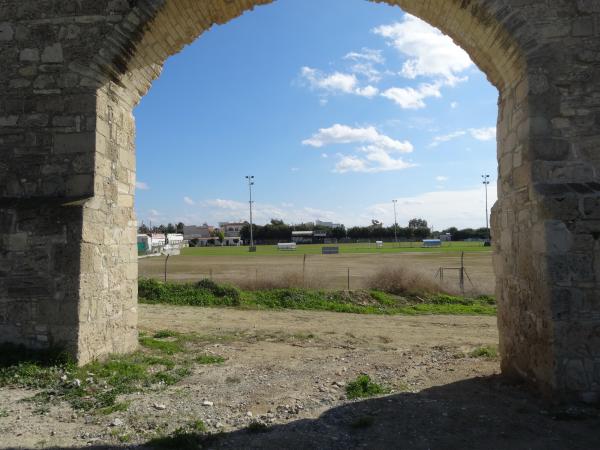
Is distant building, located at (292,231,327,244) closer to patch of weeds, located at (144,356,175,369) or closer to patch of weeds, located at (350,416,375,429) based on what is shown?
patch of weeds, located at (144,356,175,369)

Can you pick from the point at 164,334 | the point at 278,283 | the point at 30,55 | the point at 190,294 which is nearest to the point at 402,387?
the point at 164,334

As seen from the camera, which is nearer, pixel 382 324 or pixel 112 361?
pixel 112 361

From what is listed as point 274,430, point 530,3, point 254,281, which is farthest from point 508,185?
point 254,281

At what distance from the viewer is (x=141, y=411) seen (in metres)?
3.90

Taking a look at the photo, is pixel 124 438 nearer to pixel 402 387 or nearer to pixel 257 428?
pixel 257 428

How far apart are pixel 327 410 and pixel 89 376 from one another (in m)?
2.71

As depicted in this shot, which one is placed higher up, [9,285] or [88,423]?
[9,285]

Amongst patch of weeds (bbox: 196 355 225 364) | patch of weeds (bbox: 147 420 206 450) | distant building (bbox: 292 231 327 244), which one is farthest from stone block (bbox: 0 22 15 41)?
→ distant building (bbox: 292 231 327 244)

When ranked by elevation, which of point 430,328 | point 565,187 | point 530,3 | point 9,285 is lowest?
point 430,328

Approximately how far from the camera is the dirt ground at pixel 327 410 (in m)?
3.37

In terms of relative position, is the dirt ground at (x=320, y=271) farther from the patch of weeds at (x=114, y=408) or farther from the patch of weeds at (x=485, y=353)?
the patch of weeds at (x=114, y=408)

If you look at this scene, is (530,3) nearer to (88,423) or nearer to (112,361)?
(88,423)

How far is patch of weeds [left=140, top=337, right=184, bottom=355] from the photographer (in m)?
6.21

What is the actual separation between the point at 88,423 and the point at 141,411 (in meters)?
0.44
